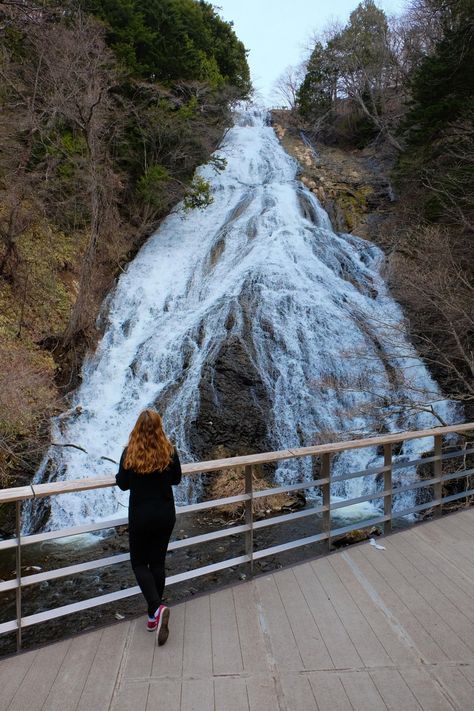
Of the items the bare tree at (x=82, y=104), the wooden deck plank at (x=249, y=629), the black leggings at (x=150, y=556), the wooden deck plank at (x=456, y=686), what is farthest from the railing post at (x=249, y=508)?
the bare tree at (x=82, y=104)

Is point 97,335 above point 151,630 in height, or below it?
above

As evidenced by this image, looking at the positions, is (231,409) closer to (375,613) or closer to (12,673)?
(375,613)

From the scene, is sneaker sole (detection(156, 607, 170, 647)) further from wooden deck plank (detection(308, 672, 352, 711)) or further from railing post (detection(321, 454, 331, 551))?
railing post (detection(321, 454, 331, 551))

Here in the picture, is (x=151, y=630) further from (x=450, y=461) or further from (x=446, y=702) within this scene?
(x=450, y=461)

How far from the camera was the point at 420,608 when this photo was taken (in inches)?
144

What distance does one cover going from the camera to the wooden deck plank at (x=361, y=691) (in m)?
2.63

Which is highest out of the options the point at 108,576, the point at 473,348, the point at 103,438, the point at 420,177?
the point at 420,177

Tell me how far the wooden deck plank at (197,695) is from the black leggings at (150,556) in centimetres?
64

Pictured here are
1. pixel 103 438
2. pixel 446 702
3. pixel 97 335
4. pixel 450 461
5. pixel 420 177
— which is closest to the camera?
pixel 446 702

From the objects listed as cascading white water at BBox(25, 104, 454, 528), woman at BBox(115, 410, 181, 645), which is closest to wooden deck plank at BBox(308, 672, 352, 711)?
woman at BBox(115, 410, 181, 645)

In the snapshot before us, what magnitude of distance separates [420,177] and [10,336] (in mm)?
13986

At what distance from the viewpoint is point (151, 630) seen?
3.34m

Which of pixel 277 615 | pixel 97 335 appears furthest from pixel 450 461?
pixel 97 335

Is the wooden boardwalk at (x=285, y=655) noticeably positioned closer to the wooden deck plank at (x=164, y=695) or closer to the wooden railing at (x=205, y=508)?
the wooden deck plank at (x=164, y=695)
